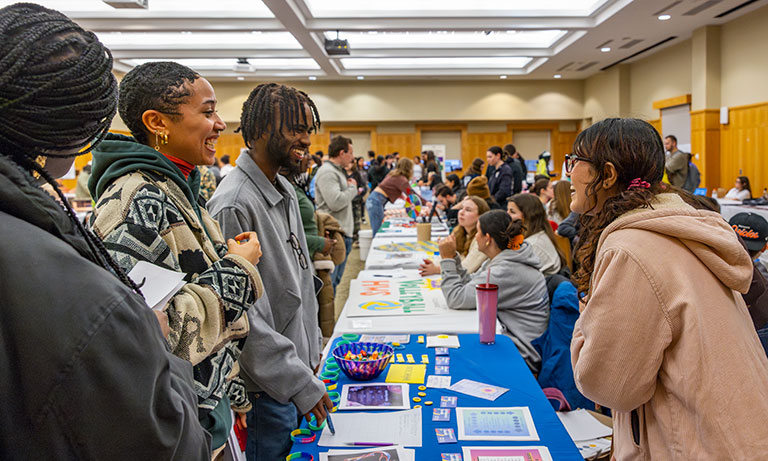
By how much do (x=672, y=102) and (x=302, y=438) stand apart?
40.4 ft

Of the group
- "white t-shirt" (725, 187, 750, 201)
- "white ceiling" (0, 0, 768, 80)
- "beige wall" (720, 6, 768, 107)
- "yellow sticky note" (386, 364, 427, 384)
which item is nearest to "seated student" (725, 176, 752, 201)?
"white t-shirt" (725, 187, 750, 201)

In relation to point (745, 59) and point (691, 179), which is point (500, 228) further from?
point (745, 59)

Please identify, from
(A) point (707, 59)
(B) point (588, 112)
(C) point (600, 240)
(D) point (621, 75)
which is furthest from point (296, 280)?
(B) point (588, 112)

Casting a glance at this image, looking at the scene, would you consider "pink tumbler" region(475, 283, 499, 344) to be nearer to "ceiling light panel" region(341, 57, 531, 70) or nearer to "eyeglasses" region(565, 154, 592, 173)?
"eyeglasses" region(565, 154, 592, 173)

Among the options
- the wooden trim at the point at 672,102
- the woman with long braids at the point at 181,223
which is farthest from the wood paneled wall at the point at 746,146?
the woman with long braids at the point at 181,223

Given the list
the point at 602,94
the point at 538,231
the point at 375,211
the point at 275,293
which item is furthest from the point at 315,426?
the point at 602,94

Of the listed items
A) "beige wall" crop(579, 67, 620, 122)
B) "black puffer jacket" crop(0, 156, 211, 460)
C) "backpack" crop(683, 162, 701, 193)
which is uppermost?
"beige wall" crop(579, 67, 620, 122)

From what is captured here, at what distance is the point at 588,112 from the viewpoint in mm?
15828

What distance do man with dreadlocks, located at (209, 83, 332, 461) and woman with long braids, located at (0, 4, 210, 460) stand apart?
0.80 meters

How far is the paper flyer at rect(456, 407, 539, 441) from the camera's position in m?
1.54

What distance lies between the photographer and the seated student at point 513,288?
9.22 feet

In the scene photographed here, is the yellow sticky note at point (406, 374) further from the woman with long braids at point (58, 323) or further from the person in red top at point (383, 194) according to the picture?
the person in red top at point (383, 194)

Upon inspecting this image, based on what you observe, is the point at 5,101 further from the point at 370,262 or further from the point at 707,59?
the point at 707,59

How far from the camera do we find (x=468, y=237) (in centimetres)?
446
